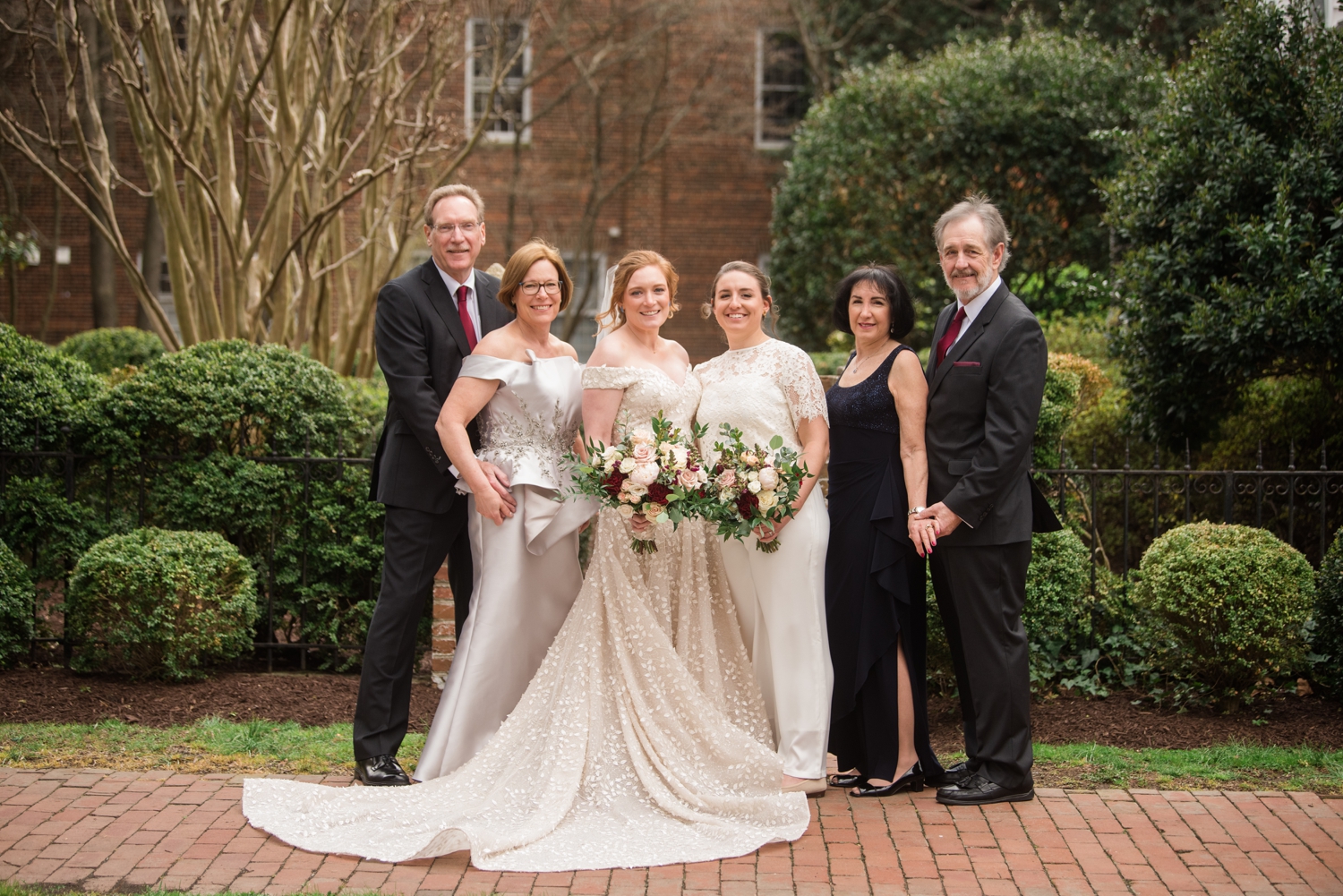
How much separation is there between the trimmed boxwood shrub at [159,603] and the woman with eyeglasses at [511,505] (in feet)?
5.85

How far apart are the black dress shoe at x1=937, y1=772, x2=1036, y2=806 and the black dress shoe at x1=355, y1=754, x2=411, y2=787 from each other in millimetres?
2174

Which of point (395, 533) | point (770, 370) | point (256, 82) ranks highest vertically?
point (256, 82)

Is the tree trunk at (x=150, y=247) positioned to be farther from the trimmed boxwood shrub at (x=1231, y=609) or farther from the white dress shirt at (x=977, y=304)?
the trimmed boxwood shrub at (x=1231, y=609)

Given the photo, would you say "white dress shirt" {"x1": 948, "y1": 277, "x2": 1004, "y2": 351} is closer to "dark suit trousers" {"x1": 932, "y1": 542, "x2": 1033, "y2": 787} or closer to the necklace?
the necklace

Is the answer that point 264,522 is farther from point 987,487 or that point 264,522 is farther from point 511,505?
point 987,487

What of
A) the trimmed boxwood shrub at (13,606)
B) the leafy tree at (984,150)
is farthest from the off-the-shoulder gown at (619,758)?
the leafy tree at (984,150)

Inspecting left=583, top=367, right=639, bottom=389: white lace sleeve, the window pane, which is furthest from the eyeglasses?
the window pane

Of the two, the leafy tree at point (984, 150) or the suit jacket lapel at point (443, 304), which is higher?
the leafy tree at point (984, 150)

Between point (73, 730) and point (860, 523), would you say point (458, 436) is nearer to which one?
point (860, 523)

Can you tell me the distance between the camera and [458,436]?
15.3 ft

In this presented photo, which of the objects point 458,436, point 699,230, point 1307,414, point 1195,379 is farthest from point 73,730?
point 699,230

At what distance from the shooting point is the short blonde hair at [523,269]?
4.75 metres

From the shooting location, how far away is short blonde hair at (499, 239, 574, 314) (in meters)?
4.75

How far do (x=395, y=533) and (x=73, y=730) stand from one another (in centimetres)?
194
